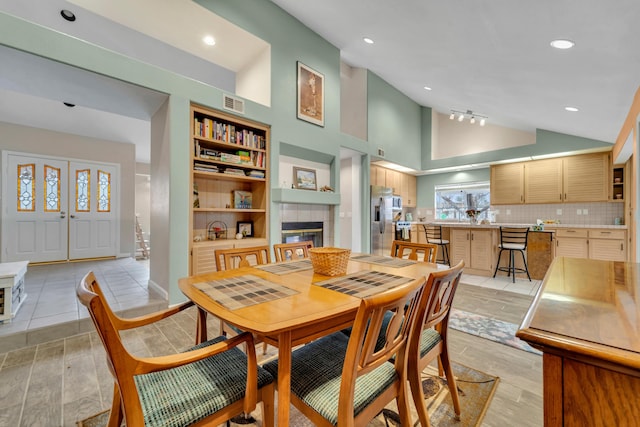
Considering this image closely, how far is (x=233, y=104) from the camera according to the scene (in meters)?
3.40

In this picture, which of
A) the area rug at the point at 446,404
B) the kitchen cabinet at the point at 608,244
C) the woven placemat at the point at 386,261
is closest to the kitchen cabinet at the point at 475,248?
the kitchen cabinet at the point at 608,244

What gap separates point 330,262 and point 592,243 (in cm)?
530

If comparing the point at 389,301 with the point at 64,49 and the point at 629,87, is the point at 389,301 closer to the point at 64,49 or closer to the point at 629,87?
the point at 64,49

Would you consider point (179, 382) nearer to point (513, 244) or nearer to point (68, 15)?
point (68, 15)

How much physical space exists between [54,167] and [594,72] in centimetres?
829

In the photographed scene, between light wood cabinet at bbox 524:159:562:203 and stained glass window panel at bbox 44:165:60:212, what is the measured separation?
944 centimetres

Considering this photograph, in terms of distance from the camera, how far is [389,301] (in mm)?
868

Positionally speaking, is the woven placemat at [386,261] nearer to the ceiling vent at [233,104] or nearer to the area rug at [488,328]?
the area rug at [488,328]

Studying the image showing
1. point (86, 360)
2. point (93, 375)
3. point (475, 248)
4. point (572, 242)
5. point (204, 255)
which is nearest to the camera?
point (93, 375)

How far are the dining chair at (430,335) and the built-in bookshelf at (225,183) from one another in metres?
2.62

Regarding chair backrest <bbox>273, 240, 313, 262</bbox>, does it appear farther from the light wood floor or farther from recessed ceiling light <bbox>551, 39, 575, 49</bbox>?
recessed ceiling light <bbox>551, 39, 575, 49</bbox>

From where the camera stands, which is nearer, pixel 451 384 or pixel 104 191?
pixel 451 384

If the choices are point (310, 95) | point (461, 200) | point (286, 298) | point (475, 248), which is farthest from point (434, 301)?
point (461, 200)

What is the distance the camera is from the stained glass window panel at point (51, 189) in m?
5.21
